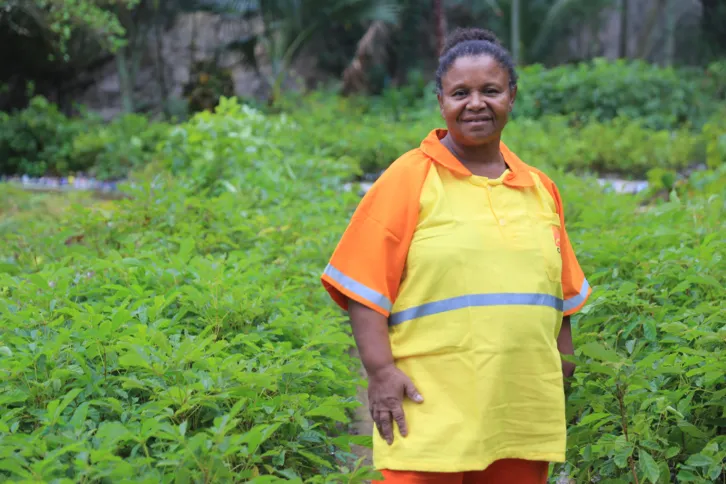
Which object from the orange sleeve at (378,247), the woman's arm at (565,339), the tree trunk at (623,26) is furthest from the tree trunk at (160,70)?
the orange sleeve at (378,247)

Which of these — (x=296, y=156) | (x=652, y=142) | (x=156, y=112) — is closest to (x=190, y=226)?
(x=296, y=156)

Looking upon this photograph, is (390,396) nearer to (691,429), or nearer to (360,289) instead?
(360,289)

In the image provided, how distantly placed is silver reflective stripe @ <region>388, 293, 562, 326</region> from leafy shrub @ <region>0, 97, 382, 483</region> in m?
0.43

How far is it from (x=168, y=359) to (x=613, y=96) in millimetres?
14518

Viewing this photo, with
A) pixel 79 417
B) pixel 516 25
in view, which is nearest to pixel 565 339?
pixel 79 417

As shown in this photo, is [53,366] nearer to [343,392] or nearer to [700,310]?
[343,392]

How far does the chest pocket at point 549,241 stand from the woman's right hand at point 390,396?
0.49 meters

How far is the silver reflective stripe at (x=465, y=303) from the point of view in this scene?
7.10ft

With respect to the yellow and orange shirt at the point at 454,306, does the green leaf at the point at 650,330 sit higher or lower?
lower

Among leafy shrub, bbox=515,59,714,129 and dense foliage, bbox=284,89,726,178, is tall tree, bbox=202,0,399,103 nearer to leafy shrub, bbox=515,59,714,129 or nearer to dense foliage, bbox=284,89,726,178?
leafy shrub, bbox=515,59,714,129

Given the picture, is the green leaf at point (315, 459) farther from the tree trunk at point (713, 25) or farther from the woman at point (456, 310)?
the tree trunk at point (713, 25)

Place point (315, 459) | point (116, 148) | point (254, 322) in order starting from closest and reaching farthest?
point (315, 459) → point (254, 322) → point (116, 148)

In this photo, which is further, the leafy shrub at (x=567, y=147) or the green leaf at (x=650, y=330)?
the leafy shrub at (x=567, y=147)

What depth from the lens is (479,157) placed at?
235 centimetres
